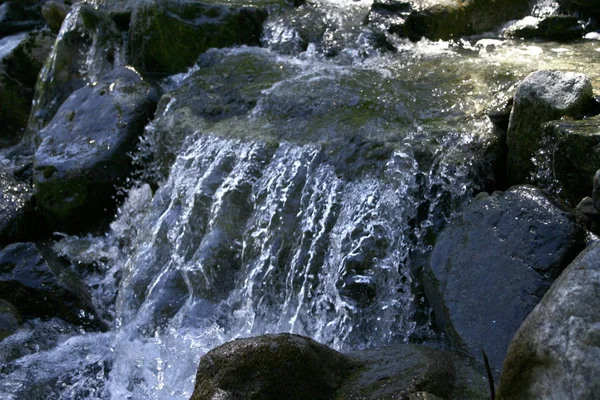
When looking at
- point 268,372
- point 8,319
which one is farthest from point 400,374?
point 8,319

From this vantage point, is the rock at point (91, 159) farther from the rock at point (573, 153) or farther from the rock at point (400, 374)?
the rock at point (573, 153)

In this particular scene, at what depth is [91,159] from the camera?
23.3ft

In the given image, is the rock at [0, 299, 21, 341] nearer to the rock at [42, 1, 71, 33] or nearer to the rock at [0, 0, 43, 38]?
the rock at [42, 1, 71, 33]

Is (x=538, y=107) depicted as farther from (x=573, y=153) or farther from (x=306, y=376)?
(x=306, y=376)

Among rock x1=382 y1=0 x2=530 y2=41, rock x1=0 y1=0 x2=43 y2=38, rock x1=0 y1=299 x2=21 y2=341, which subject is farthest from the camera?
rock x1=0 y1=0 x2=43 y2=38

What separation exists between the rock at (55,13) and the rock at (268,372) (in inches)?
316

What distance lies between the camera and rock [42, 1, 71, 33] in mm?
10250

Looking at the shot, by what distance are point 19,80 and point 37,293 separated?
189 inches

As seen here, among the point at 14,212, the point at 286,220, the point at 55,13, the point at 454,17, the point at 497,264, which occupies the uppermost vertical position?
the point at 454,17

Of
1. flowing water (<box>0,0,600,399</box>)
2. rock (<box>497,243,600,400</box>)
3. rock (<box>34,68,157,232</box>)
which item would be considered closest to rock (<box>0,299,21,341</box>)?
flowing water (<box>0,0,600,399</box>)

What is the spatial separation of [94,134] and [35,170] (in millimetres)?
710

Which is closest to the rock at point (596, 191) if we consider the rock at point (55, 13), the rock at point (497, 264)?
the rock at point (497, 264)

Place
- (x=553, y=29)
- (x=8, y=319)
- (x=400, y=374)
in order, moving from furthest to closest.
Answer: (x=553, y=29)
(x=8, y=319)
(x=400, y=374)

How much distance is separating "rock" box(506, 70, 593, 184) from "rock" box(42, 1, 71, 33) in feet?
24.7
